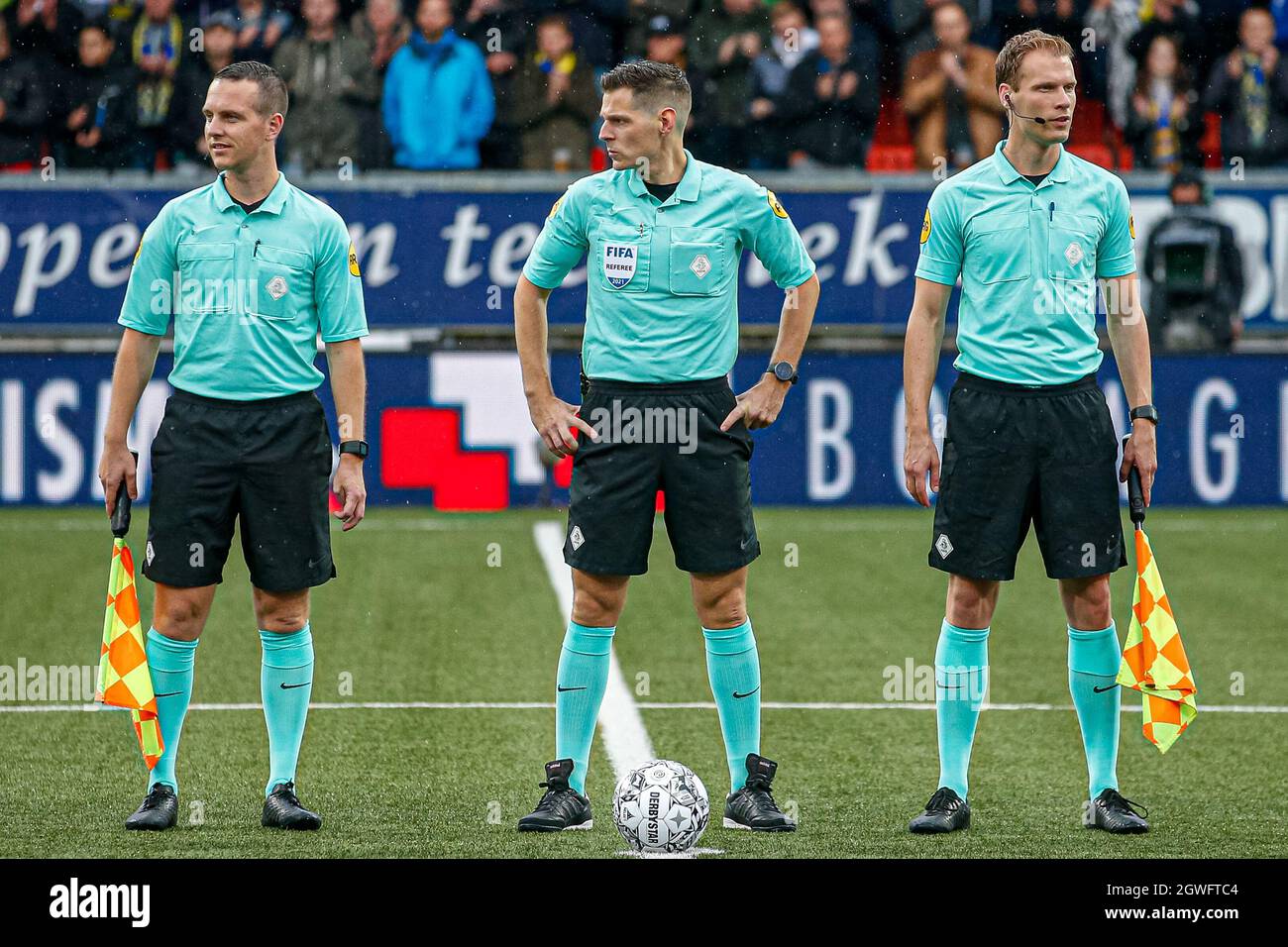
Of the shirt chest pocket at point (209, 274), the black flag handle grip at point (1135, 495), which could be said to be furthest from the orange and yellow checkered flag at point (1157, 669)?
the shirt chest pocket at point (209, 274)

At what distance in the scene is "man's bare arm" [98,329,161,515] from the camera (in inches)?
220

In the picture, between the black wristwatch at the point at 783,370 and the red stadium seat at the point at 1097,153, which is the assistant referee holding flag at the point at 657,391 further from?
the red stadium seat at the point at 1097,153

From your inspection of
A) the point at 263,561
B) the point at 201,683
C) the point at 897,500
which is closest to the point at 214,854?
the point at 263,561

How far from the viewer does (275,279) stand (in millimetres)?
5562

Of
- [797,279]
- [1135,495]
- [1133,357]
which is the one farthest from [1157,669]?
[797,279]

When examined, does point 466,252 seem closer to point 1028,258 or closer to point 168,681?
point 168,681

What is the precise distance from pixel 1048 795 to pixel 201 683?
3.66 m

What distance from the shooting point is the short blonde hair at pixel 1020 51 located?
5508mm

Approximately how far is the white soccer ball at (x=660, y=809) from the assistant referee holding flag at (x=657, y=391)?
13.4 inches

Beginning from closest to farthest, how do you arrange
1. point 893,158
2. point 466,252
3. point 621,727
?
point 621,727 → point 466,252 → point 893,158

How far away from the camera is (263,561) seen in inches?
220

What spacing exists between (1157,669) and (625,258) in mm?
1832

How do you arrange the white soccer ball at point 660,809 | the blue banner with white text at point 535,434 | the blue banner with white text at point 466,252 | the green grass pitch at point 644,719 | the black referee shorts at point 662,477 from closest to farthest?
the white soccer ball at point 660,809, the green grass pitch at point 644,719, the black referee shorts at point 662,477, the blue banner with white text at point 535,434, the blue banner with white text at point 466,252

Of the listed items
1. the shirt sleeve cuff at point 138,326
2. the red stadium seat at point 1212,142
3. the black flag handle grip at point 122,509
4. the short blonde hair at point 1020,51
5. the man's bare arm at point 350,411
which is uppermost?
the red stadium seat at point 1212,142
